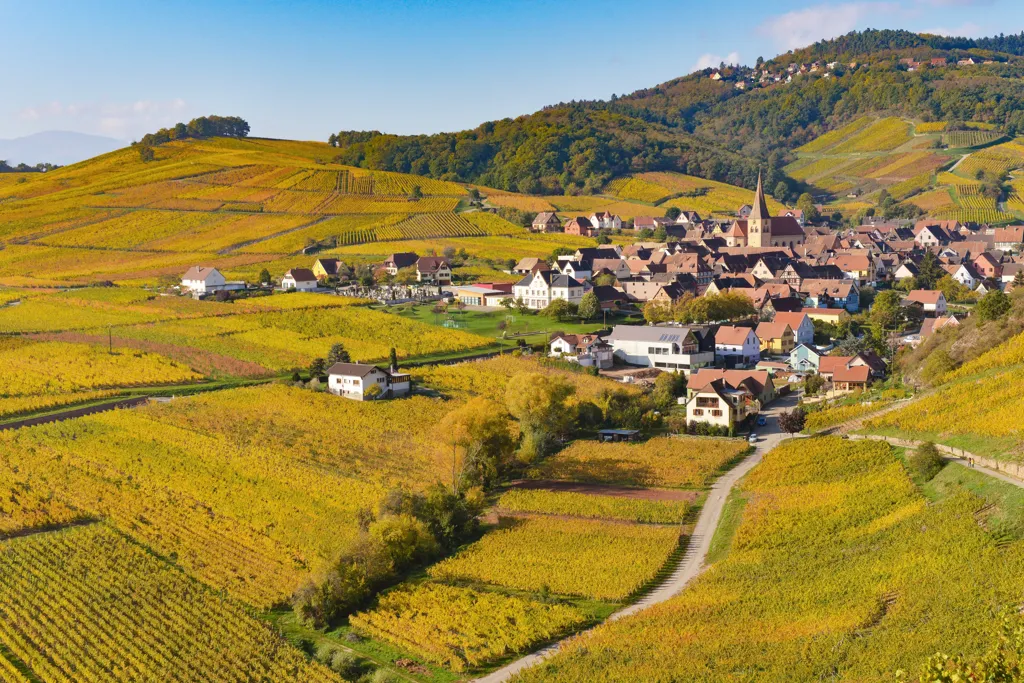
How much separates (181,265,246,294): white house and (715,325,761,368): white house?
40452mm

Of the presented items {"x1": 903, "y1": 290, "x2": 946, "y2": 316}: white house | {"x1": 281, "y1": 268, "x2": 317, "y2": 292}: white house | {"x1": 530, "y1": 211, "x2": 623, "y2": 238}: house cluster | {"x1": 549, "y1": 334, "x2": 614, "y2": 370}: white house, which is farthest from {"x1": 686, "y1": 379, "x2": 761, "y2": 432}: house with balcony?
{"x1": 530, "y1": 211, "x2": 623, "y2": 238}: house cluster

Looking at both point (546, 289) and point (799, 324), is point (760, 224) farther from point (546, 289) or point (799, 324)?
point (799, 324)

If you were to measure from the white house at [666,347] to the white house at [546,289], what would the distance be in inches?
538

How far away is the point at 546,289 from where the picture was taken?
73.9m

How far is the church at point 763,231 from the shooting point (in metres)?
101

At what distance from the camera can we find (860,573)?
25312mm

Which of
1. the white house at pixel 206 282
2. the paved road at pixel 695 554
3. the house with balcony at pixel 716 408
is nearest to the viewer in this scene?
the paved road at pixel 695 554

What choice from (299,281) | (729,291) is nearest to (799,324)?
(729,291)

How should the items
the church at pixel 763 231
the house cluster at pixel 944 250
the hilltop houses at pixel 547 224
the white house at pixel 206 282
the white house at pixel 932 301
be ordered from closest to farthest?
the white house at pixel 932 301
the white house at pixel 206 282
the house cluster at pixel 944 250
the church at pixel 763 231
the hilltop houses at pixel 547 224

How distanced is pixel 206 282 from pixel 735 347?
42.6 meters

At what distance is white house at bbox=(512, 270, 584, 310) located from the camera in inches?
2877

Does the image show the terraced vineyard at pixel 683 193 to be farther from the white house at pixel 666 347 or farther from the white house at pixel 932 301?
the white house at pixel 666 347

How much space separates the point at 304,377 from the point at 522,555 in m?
25.3

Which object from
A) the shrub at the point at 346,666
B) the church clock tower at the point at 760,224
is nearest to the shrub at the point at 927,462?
the shrub at the point at 346,666
